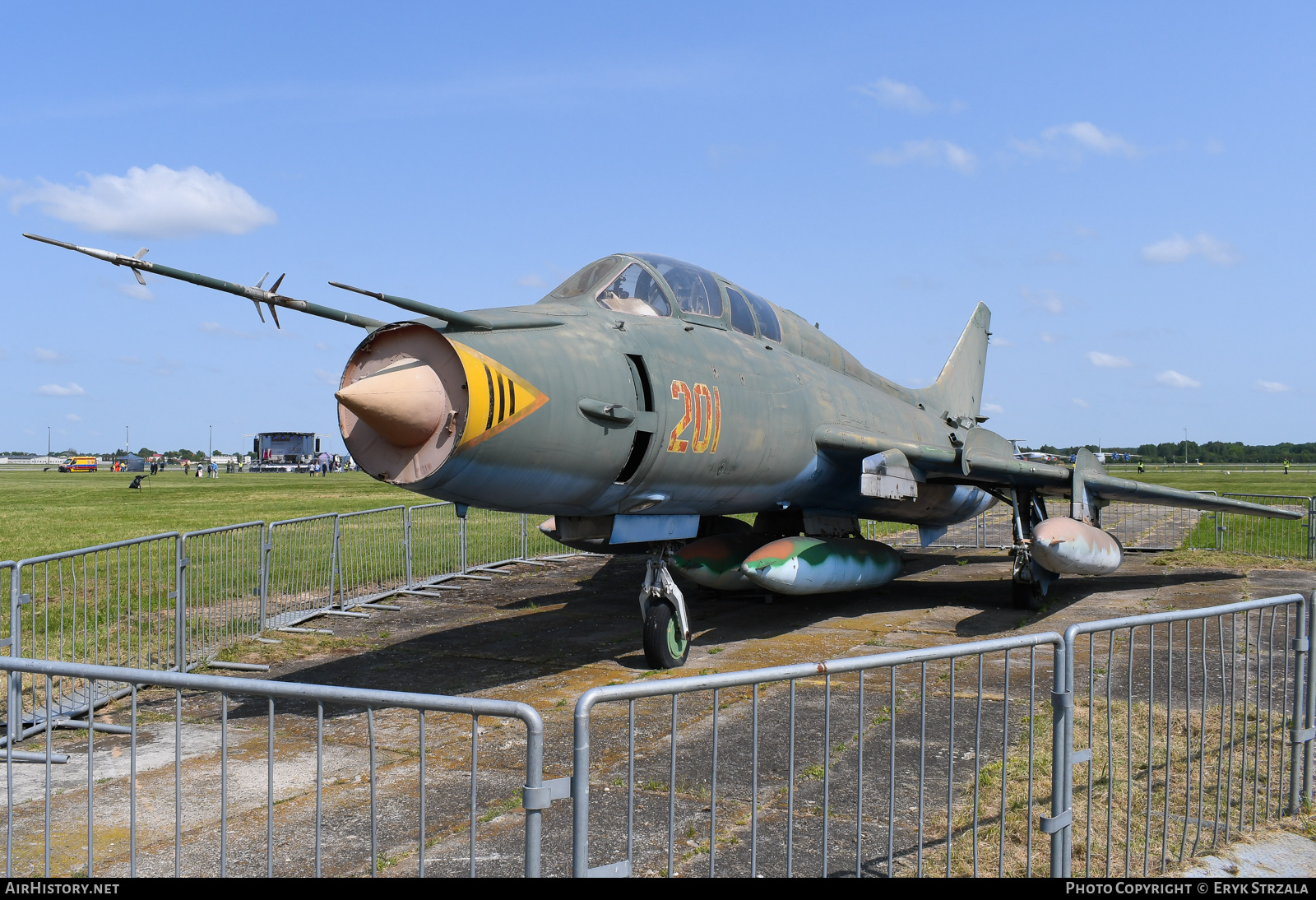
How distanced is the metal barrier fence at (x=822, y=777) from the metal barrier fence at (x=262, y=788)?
0.66m

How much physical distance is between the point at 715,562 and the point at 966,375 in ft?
29.2

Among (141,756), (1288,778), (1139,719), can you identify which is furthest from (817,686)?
(141,756)

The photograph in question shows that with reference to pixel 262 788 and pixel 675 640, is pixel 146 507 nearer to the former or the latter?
pixel 675 640

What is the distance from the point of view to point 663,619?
8.70 meters

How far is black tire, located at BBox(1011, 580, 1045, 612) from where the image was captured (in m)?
12.1

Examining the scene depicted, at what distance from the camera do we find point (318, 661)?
9461 millimetres

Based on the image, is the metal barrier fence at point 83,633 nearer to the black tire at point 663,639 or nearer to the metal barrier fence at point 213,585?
the metal barrier fence at point 213,585

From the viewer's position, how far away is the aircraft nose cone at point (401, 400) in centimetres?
593

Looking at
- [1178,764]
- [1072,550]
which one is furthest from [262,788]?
[1072,550]

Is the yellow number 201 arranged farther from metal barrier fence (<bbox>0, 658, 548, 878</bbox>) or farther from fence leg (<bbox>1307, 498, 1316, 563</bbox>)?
fence leg (<bbox>1307, 498, 1316, 563</bbox>)

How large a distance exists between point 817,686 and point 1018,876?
3.70 metres

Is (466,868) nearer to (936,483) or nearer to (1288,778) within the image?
(1288,778)

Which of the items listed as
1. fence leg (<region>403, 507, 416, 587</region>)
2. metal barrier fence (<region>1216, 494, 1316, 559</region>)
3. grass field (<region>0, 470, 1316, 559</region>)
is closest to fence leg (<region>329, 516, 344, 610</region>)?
fence leg (<region>403, 507, 416, 587</region>)

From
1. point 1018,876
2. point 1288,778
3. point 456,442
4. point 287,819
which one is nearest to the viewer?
point 1018,876
